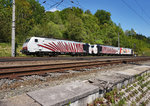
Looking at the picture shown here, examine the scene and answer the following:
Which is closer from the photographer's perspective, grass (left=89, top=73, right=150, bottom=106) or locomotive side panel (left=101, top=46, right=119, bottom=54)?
grass (left=89, top=73, right=150, bottom=106)

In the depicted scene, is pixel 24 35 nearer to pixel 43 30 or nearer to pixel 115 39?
pixel 43 30

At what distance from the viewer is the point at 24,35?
1012 inches

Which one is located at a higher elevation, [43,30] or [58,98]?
[43,30]

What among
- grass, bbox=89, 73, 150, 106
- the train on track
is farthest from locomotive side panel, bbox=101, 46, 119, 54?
grass, bbox=89, 73, 150, 106

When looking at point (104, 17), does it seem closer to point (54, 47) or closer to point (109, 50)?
point (109, 50)

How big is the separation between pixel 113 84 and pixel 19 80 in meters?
3.86

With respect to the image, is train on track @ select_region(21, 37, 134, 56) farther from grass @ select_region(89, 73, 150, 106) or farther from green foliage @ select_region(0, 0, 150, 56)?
grass @ select_region(89, 73, 150, 106)

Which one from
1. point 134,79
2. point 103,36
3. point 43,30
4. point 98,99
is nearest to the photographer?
point 98,99

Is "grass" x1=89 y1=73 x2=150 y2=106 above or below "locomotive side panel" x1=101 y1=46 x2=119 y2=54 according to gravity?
below

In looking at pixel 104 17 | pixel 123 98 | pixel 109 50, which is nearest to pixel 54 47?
pixel 123 98

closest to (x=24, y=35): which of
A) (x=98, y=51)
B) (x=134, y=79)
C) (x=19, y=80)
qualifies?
(x=98, y=51)

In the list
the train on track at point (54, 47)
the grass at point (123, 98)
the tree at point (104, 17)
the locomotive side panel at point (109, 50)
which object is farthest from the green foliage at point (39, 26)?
the tree at point (104, 17)

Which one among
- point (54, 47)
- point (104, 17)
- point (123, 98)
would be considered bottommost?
point (123, 98)

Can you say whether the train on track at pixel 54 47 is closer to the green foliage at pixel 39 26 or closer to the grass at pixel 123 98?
the green foliage at pixel 39 26
